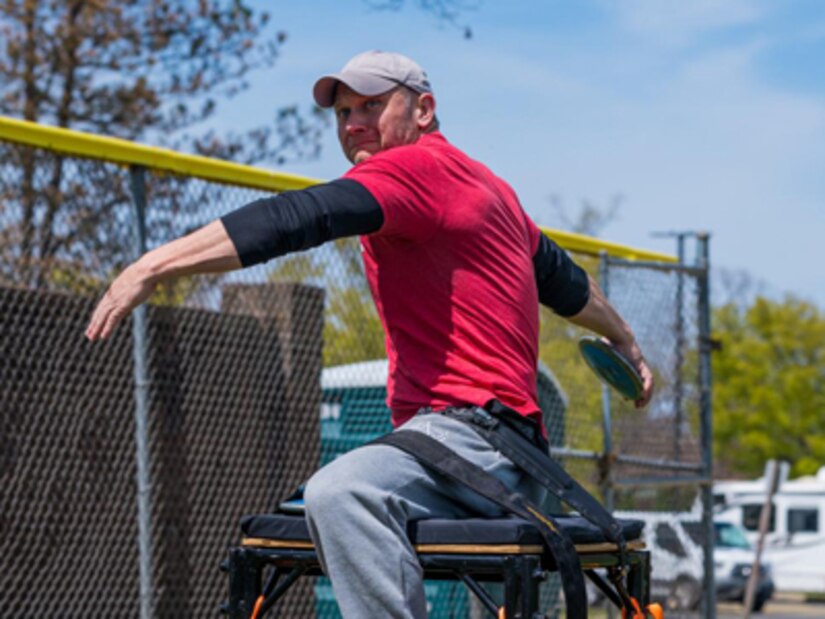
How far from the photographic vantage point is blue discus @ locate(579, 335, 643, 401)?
169 inches

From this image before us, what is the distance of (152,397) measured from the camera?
6.27 meters

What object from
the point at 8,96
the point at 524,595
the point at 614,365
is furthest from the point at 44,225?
the point at 8,96

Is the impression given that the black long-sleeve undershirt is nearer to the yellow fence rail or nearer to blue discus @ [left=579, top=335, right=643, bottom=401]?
blue discus @ [left=579, top=335, right=643, bottom=401]

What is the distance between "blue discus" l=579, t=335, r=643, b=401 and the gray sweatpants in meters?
1.07

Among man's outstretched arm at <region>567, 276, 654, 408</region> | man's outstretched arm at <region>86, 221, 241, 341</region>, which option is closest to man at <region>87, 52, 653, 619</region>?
man's outstretched arm at <region>86, 221, 241, 341</region>

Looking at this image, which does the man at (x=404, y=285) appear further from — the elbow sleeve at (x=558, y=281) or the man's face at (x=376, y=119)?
the elbow sleeve at (x=558, y=281)

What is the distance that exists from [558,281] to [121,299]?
1.59 m

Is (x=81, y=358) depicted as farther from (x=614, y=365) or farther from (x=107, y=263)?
(x=614, y=365)

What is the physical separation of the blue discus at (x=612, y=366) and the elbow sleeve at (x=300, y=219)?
1250 mm

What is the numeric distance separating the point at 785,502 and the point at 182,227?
27.7 metres

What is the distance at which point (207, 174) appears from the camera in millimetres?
6293

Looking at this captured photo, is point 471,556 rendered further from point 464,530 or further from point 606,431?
point 606,431

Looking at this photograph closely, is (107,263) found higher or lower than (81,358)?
higher

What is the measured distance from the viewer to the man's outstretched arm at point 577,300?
4.18 metres
